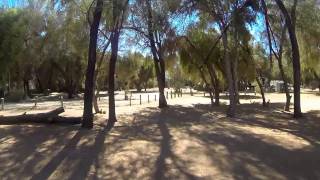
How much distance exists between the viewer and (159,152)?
13953mm

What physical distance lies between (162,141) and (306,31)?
16.1 m

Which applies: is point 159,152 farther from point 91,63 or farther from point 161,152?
point 91,63

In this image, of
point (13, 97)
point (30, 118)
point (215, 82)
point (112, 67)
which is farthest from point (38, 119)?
point (13, 97)

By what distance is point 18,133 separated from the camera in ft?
57.0

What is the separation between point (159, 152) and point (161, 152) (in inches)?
2.0

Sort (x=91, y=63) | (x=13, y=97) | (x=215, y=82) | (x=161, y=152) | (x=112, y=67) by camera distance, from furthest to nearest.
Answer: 1. (x=13, y=97)
2. (x=215, y=82)
3. (x=112, y=67)
4. (x=91, y=63)
5. (x=161, y=152)

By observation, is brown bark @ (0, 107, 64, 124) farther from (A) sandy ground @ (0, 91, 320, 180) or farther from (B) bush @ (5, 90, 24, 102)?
(B) bush @ (5, 90, 24, 102)

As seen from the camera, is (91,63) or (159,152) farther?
(91,63)

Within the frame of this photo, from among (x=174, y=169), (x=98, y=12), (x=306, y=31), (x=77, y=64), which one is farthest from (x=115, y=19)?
(x=77, y=64)

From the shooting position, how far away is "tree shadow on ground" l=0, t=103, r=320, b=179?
11.5 metres

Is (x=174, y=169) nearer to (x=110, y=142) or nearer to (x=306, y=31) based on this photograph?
(x=110, y=142)

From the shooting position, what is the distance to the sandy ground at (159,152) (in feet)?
37.8

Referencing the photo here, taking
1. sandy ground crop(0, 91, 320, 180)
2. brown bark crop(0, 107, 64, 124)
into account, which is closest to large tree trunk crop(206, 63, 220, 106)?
sandy ground crop(0, 91, 320, 180)

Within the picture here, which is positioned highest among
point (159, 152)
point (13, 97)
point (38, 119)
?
point (13, 97)
